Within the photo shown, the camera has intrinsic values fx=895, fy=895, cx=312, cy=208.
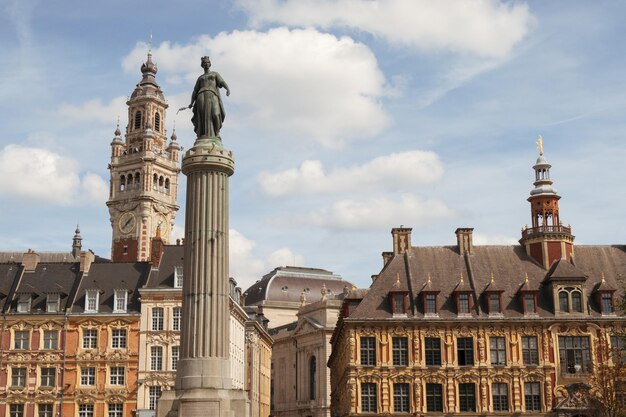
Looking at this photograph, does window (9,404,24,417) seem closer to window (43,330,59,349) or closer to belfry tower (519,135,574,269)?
window (43,330,59,349)

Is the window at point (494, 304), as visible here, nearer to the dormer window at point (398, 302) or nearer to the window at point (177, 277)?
the dormer window at point (398, 302)

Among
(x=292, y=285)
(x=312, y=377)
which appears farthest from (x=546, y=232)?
(x=292, y=285)

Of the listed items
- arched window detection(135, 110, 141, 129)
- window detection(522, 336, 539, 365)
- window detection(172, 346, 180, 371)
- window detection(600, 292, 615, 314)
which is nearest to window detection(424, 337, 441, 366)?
window detection(522, 336, 539, 365)

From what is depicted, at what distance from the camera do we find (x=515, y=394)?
54812 mm

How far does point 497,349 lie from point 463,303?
3.51 meters

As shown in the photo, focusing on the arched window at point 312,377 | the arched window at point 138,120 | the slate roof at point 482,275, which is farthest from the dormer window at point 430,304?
the arched window at point 138,120

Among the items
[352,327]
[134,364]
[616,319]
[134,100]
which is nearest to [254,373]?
[134,364]

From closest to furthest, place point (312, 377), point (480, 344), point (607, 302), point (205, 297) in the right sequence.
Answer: point (205, 297) < point (480, 344) < point (607, 302) < point (312, 377)

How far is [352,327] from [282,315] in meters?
72.4

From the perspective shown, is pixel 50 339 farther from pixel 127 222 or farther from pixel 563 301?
pixel 127 222

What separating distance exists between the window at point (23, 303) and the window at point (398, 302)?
2699 centimetres

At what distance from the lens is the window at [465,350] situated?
55.6 m

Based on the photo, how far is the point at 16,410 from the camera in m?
62.6

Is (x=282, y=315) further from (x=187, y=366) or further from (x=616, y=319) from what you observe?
(x=187, y=366)
